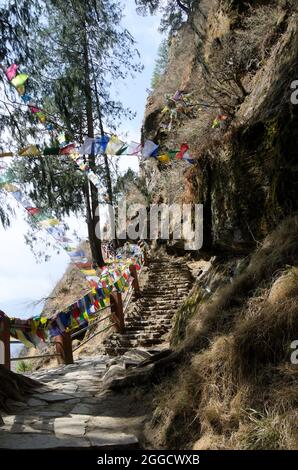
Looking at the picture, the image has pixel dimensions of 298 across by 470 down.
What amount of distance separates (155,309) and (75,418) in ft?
24.5

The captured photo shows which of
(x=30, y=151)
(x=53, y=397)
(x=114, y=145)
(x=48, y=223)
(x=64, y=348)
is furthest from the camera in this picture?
(x=48, y=223)

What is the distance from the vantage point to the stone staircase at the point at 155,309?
30.4ft

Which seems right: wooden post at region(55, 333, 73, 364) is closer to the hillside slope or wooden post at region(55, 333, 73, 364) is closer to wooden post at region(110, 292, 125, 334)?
the hillside slope

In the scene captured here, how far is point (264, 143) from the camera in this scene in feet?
18.2

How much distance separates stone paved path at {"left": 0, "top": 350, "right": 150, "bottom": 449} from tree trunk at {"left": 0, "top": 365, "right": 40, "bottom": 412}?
11 cm

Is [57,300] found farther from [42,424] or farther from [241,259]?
[42,424]

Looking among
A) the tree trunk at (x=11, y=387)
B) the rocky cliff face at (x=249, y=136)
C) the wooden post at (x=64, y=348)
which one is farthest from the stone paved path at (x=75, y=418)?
the rocky cliff face at (x=249, y=136)

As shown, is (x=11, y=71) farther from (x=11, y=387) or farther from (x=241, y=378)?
(x=241, y=378)

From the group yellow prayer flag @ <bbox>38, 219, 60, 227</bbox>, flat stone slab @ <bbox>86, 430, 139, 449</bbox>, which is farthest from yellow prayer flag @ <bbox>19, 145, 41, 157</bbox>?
flat stone slab @ <bbox>86, 430, 139, 449</bbox>

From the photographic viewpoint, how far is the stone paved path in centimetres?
333

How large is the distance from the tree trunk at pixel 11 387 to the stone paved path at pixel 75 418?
11 centimetres

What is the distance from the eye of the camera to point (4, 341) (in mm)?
6020

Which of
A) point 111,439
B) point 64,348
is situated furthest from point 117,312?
point 111,439

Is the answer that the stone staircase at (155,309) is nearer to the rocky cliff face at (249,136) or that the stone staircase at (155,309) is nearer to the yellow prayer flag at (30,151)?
the rocky cliff face at (249,136)
